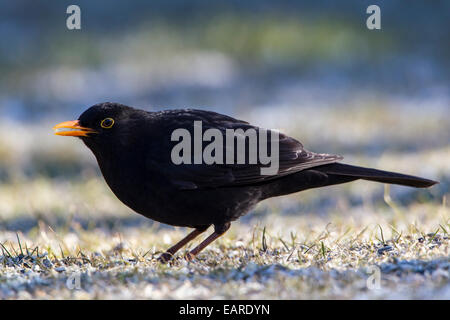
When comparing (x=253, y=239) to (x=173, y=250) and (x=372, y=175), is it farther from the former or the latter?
(x=372, y=175)

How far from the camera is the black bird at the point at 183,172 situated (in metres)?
5.29

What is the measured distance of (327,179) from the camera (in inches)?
232

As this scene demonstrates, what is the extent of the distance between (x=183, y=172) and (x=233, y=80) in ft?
32.4

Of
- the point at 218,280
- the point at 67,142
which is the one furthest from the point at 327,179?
the point at 67,142

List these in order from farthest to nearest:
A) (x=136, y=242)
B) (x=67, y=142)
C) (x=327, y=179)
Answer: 1. (x=67, y=142)
2. (x=136, y=242)
3. (x=327, y=179)

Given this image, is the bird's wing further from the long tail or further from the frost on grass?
the frost on grass
